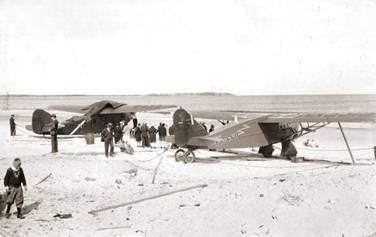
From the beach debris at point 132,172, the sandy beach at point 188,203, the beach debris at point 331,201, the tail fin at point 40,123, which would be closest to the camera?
the sandy beach at point 188,203

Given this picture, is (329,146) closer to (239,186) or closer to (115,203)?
(239,186)

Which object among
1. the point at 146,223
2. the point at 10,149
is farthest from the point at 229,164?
the point at 10,149

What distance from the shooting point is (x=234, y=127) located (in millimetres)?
19234

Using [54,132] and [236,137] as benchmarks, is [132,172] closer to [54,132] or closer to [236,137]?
[236,137]

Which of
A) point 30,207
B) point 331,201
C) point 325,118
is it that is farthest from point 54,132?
point 331,201

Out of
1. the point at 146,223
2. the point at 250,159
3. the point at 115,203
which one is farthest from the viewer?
the point at 250,159

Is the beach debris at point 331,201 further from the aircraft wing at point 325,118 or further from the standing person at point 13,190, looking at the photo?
the aircraft wing at point 325,118

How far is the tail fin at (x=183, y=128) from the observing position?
1850cm

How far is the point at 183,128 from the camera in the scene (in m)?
18.5

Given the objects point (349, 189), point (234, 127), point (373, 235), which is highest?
point (234, 127)

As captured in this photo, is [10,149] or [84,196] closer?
[84,196]

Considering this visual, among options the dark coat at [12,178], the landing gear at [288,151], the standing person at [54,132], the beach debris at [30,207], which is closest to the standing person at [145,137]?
the standing person at [54,132]

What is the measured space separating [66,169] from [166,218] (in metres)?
6.17

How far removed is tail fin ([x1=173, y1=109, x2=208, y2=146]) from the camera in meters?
18.5
